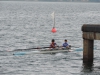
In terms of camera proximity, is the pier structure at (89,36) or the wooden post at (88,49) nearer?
the pier structure at (89,36)

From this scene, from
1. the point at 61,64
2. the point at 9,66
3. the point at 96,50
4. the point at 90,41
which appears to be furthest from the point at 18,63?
the point at 96,50

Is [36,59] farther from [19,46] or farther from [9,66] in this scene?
[19,46]

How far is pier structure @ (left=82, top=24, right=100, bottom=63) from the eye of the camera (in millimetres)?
40562

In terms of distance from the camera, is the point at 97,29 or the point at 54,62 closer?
the point at 97,29

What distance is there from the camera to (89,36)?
41094 millimetres

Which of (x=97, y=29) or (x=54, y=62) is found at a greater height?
(x=97, y=29)

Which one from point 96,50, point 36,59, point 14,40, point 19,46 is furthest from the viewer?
point 14,40

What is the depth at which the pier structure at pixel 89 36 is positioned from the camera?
4056cm

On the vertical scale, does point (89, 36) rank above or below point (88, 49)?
above

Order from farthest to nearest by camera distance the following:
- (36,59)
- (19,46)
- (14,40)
Answer: (14,40)
(19,46)
(36,59)

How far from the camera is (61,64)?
44.3 metres

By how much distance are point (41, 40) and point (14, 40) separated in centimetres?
422

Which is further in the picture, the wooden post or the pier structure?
the wooden post

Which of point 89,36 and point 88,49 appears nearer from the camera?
point 89,36
